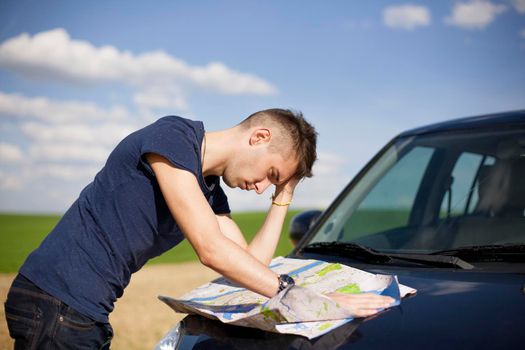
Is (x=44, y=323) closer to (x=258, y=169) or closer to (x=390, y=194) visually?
(x=258, y=169)

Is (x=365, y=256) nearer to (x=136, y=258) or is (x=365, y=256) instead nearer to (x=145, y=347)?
(x=136, y=258)

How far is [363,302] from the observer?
1798 mm

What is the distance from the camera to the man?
1.83 meters

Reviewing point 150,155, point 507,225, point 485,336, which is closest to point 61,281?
point 150,155

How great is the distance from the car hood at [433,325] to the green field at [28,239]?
9.48m

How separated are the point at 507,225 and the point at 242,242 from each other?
1181mm

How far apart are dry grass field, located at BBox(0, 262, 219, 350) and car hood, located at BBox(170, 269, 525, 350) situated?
382cm

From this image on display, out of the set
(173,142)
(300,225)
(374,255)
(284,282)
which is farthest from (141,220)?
(300,225)

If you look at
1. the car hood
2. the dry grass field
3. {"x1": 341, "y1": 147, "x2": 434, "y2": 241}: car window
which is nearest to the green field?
the dry grass field

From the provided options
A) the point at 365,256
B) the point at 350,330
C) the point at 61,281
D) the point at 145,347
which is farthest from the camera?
the point at 145,347

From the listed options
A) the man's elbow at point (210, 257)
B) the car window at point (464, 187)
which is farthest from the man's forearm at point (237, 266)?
the car window at point (464, 187)

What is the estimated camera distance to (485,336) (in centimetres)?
154

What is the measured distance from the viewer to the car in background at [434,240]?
1.64 metres

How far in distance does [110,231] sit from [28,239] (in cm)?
1224
